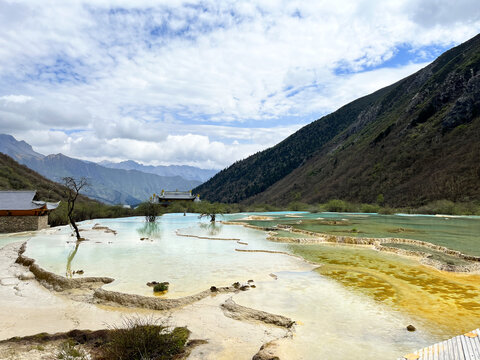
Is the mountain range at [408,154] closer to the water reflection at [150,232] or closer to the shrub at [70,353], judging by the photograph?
the water reflection at [150,232]

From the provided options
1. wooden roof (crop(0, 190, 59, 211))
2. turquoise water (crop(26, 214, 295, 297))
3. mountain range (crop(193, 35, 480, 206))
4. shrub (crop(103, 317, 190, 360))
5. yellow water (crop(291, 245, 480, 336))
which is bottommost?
turquoise water (crop(26, 214, 295, 297))

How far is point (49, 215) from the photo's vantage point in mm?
43031

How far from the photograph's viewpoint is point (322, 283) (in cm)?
1372

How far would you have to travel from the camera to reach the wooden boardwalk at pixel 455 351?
4.86 meters

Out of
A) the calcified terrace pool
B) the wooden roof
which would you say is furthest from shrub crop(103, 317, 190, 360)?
the wooden roof

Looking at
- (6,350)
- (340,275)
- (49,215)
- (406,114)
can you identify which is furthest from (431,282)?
(406,114)

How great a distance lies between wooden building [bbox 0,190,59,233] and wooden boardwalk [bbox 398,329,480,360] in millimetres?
40052

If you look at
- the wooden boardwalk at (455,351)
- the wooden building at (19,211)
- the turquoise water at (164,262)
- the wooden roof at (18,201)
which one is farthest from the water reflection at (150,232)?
the wooden boardwalk at (455,351)

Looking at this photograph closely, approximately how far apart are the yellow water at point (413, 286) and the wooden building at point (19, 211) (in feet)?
105

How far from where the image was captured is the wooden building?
3388 centimetres

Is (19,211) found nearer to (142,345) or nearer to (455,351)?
(142,345)

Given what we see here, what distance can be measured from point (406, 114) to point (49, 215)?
99499mm

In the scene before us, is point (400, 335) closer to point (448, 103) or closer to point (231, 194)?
point (448, 103)

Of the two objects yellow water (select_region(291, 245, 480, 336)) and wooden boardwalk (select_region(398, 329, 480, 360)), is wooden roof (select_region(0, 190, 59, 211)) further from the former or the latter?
wooden boardwalk (select_region(398, 329, 480, 360))
